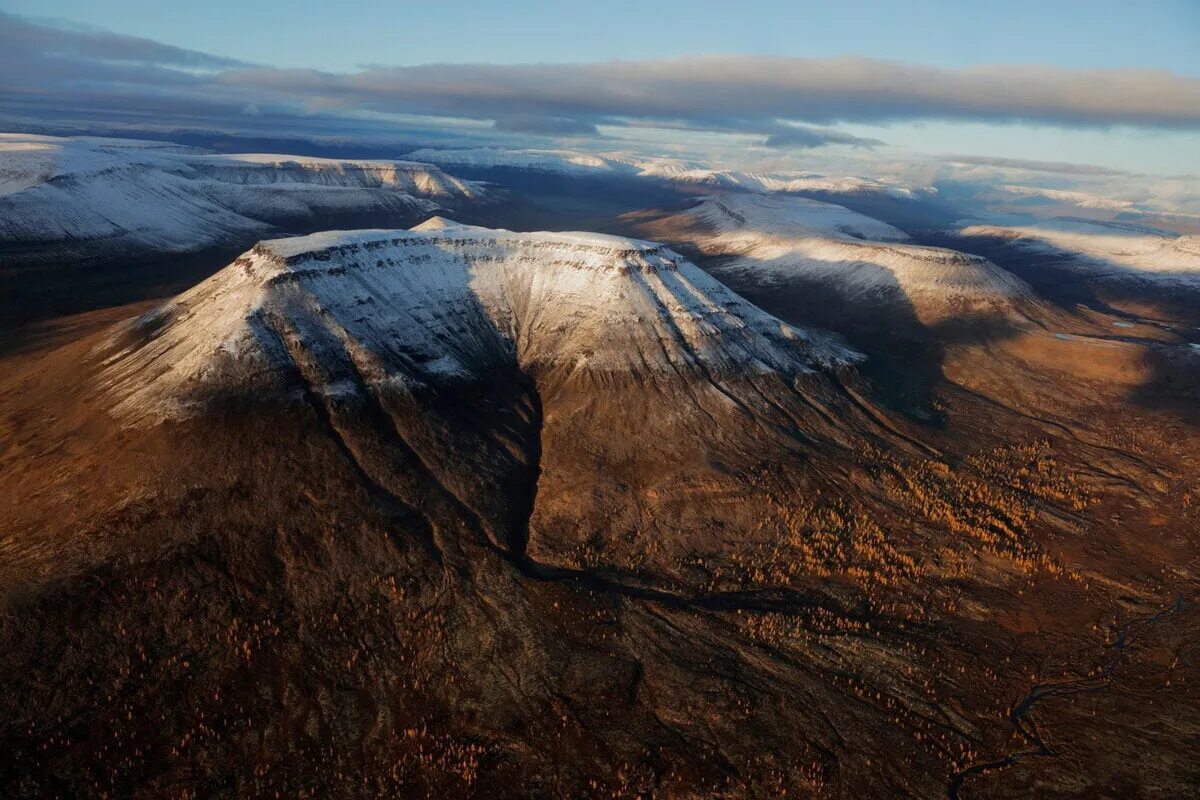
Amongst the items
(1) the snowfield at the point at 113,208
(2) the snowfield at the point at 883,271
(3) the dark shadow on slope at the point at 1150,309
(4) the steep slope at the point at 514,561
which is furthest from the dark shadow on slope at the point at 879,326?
(1) the snowfield at the point at 113,208

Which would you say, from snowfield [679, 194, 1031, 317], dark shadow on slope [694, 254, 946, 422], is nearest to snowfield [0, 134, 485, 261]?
dark shadow on slope [694, 254, 946, 422]

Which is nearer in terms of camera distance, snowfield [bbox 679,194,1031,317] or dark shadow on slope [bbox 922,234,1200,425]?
dark shadow on slope [bbox 922,234,1200,425]

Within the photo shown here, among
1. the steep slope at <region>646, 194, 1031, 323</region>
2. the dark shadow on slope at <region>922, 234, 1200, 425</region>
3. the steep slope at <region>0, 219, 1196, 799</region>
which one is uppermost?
the steep slope at <region>646, 194, 1031, 323</region>

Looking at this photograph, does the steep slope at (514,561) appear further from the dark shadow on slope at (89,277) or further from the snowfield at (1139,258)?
the snowfield at (1139,258)

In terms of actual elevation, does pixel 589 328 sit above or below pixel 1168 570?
above

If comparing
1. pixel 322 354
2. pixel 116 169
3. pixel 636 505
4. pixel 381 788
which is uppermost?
pixel 116 169

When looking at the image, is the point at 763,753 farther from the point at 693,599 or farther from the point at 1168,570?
the point at 1168,570

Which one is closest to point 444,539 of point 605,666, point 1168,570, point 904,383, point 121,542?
point 605,666

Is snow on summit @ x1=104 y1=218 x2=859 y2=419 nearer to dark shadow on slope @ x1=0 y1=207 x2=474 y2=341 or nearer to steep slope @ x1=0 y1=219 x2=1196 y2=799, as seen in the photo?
steep slope @ x1=0 y1=219 x2=1196 y2=799
